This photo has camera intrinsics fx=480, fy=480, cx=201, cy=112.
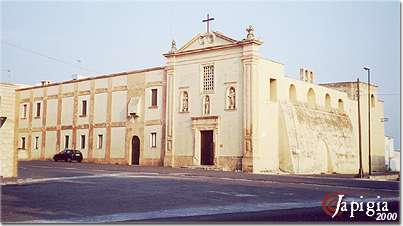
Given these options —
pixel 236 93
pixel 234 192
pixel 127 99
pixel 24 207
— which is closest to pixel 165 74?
pixel 127 99

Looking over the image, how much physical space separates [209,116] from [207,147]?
→ 2.34 metres

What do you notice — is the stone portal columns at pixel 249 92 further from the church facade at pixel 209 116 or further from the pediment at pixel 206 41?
the pediment at pixel 206 41

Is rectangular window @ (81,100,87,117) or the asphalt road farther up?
rectangular window @ (81,100,87,117)

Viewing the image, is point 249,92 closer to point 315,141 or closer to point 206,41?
point 206,41

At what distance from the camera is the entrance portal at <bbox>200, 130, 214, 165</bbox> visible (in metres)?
35.3

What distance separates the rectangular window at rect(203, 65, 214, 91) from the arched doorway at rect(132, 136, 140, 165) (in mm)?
8216

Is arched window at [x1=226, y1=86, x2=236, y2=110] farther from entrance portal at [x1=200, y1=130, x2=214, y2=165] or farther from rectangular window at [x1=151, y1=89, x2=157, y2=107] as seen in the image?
rectangular window at [x1=151, y1=89, x2=157, y2=107]

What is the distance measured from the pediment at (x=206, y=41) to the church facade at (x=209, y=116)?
3.0 inches

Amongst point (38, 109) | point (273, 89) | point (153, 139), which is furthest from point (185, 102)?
point (38, 109)

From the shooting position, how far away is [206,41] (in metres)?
36.2

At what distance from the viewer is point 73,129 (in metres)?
45.9

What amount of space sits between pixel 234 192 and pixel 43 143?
3605cm

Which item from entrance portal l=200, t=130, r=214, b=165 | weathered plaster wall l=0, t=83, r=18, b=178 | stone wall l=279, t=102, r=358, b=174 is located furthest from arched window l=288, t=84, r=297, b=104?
weathered plaster wall l=0, t=83, r=18, b=178

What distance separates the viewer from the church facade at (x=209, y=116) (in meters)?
33.8
